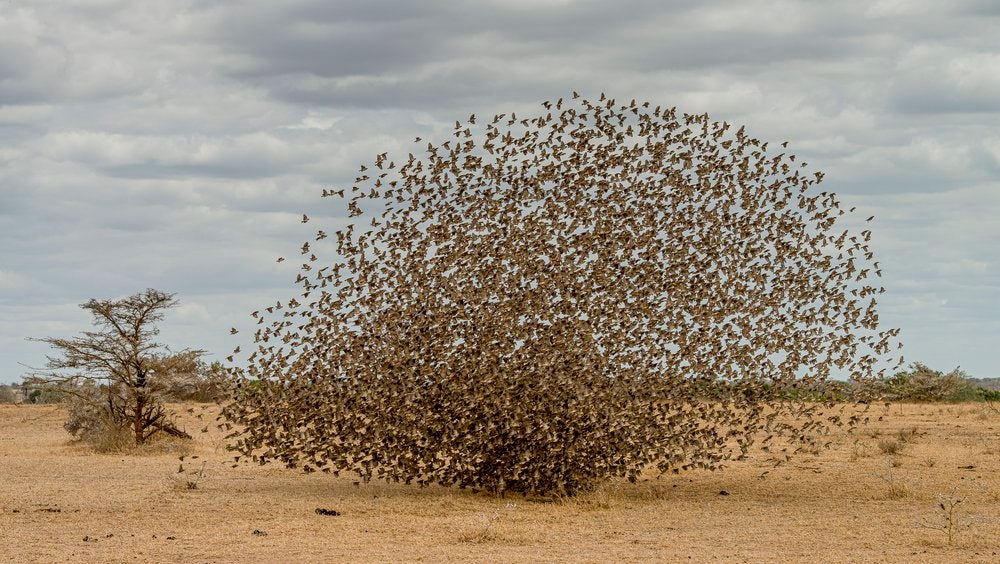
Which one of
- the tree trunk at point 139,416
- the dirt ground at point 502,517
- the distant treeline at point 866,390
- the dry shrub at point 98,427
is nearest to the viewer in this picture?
the dirt ground at point 502,517

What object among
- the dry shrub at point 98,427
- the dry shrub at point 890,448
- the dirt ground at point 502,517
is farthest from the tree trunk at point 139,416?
the dry shrub at point 890,448

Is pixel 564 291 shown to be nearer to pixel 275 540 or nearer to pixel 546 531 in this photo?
pixel 546 531

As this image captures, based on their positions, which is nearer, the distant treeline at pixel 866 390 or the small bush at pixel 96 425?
the distant treeline at pixel 866 390

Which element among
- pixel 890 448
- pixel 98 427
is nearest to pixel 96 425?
pixel 98 427

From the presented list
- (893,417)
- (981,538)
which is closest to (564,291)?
(981,538)

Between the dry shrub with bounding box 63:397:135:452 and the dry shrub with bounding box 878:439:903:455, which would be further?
the dry shrub with bounding box 63:397:135:452

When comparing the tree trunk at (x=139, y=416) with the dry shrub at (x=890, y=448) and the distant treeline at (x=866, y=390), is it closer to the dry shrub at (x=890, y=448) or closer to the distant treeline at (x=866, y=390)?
the distant treeline at (x=866, y=390)

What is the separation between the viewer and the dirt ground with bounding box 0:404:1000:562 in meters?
9.52

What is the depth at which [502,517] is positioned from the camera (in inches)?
452

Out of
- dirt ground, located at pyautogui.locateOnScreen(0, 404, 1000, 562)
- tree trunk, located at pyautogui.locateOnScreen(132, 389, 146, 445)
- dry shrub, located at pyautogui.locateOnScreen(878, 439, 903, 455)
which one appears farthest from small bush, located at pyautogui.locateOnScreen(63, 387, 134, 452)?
dry shrub, located at pyautogui.locateOnScreen(878, 439, 903, 455)

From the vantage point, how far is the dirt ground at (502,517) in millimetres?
9523

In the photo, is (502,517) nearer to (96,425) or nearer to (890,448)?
(890,448)

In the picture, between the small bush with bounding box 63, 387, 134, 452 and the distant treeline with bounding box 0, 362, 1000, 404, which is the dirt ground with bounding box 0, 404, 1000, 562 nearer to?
the distant treeline with bounding box 0, 362, 1000, 404

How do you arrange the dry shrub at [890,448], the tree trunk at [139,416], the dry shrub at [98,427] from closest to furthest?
the dry shrub at [890,448] < the dry shrub at [98,427] < the tree trunk at [139,416]
